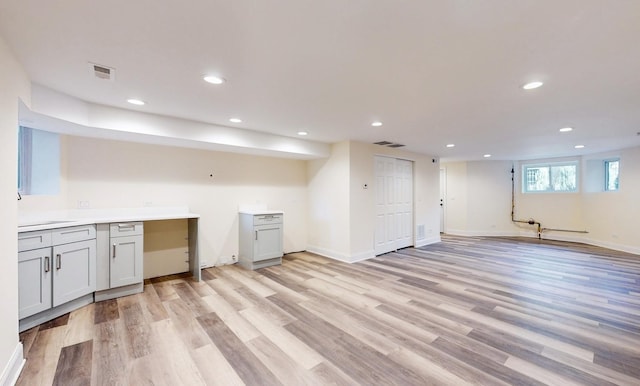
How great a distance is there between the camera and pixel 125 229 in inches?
131

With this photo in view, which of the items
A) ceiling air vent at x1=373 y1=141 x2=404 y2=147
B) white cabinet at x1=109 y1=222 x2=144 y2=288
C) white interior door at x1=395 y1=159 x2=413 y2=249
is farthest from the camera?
white interior door at x1=395 y1=159 x2=413 y2=249

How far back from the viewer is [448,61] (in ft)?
6.77

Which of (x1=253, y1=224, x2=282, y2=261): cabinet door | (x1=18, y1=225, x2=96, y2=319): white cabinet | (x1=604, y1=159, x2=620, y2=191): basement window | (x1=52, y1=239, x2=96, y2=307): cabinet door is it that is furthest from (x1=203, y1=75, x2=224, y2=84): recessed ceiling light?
(x1=604, y1=159, x2=620, y2=191): basement window

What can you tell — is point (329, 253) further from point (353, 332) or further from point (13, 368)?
point (13, 368)

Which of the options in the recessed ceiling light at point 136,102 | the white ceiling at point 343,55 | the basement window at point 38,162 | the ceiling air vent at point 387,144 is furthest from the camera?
the ceiling air vent at point 387,144

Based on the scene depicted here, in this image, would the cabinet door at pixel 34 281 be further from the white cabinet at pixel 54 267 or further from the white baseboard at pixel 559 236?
the white baseboard at pixel 559 236

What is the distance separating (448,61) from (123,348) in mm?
3492

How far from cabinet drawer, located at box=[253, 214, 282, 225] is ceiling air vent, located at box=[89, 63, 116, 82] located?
2.68 meters

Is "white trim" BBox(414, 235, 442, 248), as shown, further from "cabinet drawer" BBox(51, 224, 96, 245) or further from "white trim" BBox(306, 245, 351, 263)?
"cabinet drawer" BBox(51, 224, 96, 245)

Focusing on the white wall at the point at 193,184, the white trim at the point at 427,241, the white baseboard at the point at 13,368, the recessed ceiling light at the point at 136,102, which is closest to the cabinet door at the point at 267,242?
the white wall at the point at 193,184

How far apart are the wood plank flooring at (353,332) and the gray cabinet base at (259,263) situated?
0.77 ft

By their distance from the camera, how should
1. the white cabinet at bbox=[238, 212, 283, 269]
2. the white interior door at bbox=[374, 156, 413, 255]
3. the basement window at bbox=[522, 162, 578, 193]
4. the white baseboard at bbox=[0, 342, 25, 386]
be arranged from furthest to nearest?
1. the basement window at bbox=[522, 162, 578, 193]
2. the white interior door at bbox=[374, 156, 413, 255]
3. the white cabinet at bbox=[238, 212, 283, 269]
4. the white baseboard at bbox=[0, 342, 25, 386]

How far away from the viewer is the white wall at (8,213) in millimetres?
1794

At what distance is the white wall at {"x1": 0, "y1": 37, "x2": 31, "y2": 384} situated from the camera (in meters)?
1.79
